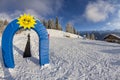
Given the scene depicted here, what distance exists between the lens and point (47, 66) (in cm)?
1066

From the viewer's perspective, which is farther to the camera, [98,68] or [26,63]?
[26,63]

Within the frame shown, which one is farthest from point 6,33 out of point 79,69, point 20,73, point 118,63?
point 118,63

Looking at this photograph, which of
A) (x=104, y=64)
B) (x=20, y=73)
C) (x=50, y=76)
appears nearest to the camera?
(x=50, y=76)

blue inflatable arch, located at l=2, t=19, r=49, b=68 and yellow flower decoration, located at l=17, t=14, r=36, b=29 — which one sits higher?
yellow flower decoration, located at l=17, t=14, r=36, b=29

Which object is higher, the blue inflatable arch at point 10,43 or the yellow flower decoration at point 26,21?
the yellow flower decoration at point 26,21

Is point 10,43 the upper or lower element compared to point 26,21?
lower

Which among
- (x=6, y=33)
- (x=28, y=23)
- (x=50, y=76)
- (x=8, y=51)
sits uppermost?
(x=28, y=23)

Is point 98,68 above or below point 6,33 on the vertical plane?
below

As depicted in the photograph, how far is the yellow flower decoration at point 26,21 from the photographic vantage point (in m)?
10.4

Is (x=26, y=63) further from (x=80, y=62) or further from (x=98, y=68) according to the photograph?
(x=98, y=68)

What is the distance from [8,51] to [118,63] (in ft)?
24.0

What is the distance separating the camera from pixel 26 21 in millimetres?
10461

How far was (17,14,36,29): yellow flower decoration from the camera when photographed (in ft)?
34.1

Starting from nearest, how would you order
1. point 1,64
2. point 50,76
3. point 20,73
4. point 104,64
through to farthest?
point 50,76, point 20,73, point 104,64, point 1,64
